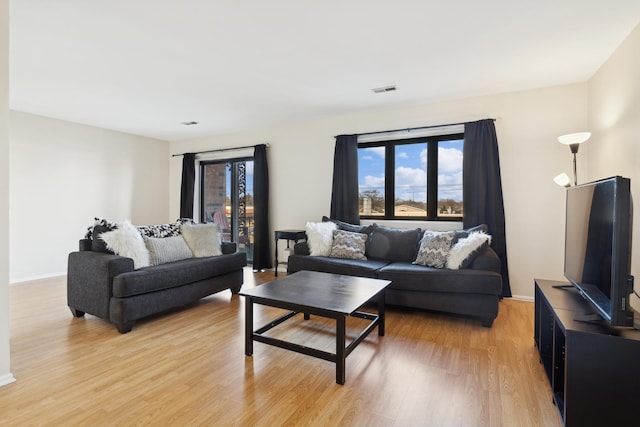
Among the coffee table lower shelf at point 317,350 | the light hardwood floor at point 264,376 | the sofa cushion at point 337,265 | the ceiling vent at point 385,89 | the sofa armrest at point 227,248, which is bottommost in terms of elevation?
the light hardwood floor at point 264,376

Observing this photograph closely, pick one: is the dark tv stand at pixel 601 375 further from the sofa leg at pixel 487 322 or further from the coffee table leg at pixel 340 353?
the sofa leg at pixel 487 322

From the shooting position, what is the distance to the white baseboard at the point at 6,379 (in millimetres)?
1905

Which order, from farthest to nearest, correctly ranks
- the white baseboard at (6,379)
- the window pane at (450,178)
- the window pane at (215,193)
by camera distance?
the window pane at (215,193) < the window pane at (450,178) < the white baseboard at (6,379)

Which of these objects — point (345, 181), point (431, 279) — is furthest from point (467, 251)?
point (345, 181)

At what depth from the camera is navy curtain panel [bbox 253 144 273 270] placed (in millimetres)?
5254

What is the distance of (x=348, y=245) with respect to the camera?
3844 millimetres

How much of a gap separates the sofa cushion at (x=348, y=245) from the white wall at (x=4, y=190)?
2811 millimetres

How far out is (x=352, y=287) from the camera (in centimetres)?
255

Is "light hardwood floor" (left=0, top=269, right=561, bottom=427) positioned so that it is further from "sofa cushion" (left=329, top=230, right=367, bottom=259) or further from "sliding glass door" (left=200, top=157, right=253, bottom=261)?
"sliding glass door" (left=200, top=157, right=253, bottom=261)

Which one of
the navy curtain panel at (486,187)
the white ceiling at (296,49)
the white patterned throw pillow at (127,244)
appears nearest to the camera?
the white ceiling at (296,49)

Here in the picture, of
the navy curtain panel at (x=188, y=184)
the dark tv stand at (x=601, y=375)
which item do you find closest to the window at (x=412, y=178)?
the dark tv stand at (x=601, y=375)

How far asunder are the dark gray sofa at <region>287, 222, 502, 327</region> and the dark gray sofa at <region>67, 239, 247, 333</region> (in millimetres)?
1292

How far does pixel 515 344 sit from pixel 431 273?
2.80 feet

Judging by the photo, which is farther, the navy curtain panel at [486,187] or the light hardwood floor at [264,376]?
the navy curtain panel at [486,187]
